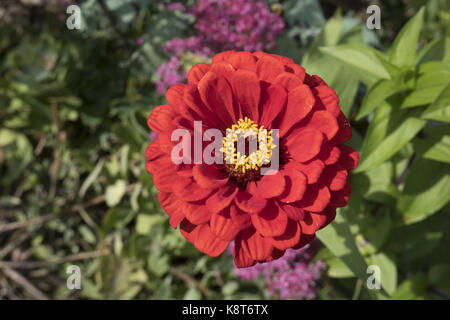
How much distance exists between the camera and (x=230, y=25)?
4.80 feet

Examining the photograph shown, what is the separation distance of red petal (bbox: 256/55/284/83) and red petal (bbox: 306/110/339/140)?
0.13 m

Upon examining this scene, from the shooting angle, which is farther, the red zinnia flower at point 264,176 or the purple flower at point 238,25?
the purple flower at point 238,25

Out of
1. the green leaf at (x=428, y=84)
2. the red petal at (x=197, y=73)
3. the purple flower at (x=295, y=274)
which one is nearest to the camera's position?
the red petal at (x=197, y=73)

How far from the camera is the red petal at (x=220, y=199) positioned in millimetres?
767

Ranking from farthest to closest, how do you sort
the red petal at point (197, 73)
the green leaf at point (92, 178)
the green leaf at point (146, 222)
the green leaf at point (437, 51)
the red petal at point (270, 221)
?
the green leaf at point (92, 178) → the green leaf at point (146, 222) → the green leaf at point (437, 51) → the red petal at point (197, 73) → the red petal at point (270, 221)

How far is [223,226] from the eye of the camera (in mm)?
761

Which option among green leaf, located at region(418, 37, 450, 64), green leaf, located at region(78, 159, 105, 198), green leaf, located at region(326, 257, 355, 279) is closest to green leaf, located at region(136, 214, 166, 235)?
green leaf, located at region(78, 159, 105, 198)

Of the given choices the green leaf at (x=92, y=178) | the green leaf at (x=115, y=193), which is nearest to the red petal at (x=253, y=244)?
the green leaf at (x=115, y=193)

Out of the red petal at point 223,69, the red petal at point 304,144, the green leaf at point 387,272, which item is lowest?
the green leaf at point 387,272

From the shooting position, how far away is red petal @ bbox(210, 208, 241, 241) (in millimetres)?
753

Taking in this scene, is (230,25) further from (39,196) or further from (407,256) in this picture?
(39,196)

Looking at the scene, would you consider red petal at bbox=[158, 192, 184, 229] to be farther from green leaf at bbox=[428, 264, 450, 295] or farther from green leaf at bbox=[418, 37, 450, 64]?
green leaf at bbox=[428, 264, 450, 295]

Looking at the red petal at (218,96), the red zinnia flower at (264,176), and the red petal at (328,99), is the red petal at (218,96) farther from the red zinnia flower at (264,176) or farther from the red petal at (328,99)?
the red petal at (328,99)

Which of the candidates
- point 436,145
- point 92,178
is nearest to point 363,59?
point 436,145
